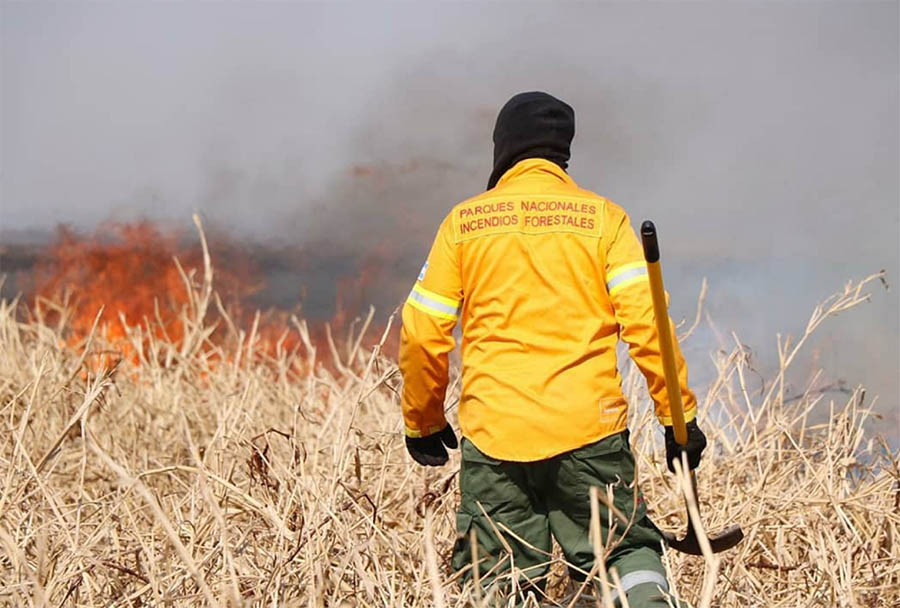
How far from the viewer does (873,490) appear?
369 centimetres

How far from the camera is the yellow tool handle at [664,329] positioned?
7.81ft

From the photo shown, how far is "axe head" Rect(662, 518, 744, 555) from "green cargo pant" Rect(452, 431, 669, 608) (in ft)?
0.18

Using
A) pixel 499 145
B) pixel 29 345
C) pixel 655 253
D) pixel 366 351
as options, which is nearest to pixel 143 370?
pixel 29 345

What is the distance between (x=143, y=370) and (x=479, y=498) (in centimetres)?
310

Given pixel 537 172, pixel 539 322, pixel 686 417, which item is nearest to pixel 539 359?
pixel 539 322

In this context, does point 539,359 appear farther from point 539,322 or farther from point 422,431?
point 422,431

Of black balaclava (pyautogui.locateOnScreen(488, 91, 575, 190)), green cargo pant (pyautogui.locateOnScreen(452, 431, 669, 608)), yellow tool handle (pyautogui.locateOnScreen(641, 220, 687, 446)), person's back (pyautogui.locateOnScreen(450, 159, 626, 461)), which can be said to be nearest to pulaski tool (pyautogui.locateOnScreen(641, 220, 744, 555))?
yellow tool handle (pyautogui.locateOnScreen(641, 220, 687, 446))

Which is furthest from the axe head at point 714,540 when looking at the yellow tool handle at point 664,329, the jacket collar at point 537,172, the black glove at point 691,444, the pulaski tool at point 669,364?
the jacket collar at point 537,172

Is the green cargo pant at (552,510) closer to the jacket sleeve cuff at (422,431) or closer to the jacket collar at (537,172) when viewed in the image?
the jacket sleeve cuff at (422,431)

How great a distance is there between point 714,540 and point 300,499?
121 centimetres

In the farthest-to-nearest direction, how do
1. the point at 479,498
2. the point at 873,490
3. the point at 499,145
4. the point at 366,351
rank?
the point at 366,351 < the point at 873,490 < the point at 499,145 < the point at 479,498

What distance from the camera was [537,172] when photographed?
316 cm

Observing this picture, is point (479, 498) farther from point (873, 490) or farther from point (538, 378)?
point (873, 490)

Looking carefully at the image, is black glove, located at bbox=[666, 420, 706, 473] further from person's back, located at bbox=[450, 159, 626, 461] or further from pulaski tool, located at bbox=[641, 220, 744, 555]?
person's back, located at bbox=[450, 159, 626, 461]
